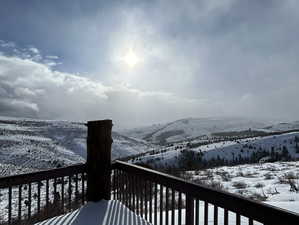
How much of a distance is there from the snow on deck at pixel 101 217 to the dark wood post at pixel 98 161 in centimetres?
26

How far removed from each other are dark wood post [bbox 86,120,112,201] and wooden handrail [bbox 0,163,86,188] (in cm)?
20

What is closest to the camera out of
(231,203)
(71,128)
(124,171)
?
(231,203)

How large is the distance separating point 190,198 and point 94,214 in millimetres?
1882

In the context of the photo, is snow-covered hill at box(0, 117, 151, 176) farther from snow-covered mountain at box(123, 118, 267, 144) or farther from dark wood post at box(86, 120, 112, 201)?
snow-covered mountain at box(123, 118, 267, 144)

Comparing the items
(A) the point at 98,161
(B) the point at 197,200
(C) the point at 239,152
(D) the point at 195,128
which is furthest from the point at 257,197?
(D) the point at 195,128

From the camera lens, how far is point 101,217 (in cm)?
381

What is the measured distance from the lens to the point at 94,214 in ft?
13.0

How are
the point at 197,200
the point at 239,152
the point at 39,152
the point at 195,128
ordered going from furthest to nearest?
1. the point at 195,128
2. the point at 39,152
3. the point at 239,152
4. the point at 197,200

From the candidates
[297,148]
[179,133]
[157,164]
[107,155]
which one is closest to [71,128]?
[157,164]

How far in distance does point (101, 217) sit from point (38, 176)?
1095 mm

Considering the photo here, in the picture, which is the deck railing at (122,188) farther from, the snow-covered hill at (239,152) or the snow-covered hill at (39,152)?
the snow-covered hill at (239,152)

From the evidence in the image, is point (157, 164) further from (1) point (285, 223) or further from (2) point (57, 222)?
(1) point (285, 223)

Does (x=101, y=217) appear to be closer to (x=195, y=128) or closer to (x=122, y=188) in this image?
(x=122, y=188)

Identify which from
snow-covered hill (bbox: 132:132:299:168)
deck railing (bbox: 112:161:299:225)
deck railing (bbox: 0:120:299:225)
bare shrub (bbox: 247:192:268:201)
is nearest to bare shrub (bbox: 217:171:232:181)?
bare shrub (bbox: 247:192:268:201)
